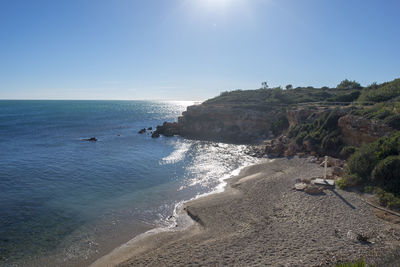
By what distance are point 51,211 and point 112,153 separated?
49.5 ft

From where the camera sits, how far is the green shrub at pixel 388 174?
11406mm

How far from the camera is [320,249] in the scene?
26.6 feet

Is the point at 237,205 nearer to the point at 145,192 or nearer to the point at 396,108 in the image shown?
the point at 145,192

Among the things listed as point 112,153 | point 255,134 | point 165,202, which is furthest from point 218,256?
point 255,134

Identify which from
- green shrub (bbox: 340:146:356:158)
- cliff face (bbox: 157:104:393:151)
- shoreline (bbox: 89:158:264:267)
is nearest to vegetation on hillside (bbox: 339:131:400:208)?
cliff face (bbox: 157:104:393:151)

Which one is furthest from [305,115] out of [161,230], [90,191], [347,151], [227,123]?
[90,191]

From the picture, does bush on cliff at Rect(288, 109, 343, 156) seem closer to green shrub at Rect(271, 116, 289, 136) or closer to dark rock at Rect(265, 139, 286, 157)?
dark rock at Rect(265, 139, 286, 157)

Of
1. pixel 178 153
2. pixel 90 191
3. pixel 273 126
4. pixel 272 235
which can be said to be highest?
pixel 273 126

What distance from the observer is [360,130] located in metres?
18.5

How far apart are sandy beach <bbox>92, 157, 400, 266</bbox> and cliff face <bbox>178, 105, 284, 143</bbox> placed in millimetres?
21186

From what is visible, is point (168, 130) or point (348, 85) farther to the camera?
point (348, 85)

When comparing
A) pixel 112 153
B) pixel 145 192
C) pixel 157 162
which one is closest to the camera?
pixel 145 192

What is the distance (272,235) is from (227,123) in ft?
99.5

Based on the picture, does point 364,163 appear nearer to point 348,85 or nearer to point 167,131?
point 167,131
